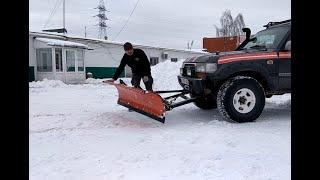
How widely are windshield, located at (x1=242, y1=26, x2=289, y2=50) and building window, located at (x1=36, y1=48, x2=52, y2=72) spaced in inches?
741

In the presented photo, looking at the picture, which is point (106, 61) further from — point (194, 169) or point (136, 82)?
point (194, 169)

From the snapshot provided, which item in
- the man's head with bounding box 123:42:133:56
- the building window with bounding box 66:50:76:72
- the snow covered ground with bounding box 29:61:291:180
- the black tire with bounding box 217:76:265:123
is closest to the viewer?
the snow covered ground with bounding box 29:61:291:180

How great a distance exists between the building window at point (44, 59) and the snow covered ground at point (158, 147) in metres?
17.4

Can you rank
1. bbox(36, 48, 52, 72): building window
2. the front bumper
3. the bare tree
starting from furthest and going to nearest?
the bare tree → bbox(36, 48, 52, 72): building window → the front bumper

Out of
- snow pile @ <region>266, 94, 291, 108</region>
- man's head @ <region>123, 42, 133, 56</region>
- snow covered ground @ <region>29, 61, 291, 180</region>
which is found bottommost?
snow covered ground @ <region>29, 61, 291, 180</region>

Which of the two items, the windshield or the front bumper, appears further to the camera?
the windshield

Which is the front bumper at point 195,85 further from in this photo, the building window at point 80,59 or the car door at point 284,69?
the building window at point 80,59

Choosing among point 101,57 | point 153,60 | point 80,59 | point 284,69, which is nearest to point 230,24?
point 153,60

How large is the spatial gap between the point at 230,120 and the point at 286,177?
294 centimetres

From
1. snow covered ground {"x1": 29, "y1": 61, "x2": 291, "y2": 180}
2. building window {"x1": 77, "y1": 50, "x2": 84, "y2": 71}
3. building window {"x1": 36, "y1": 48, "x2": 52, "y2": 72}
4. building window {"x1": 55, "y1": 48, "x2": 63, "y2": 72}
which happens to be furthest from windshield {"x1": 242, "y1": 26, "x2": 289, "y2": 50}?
building window {"x1": 77, "y1": 50, "x2": 84, "y2": 71}

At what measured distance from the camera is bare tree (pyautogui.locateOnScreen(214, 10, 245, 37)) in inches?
1943

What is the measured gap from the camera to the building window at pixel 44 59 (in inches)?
964

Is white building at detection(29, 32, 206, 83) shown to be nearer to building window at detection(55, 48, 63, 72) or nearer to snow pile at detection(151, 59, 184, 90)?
building window at detection(55, 48, 63, 72)
